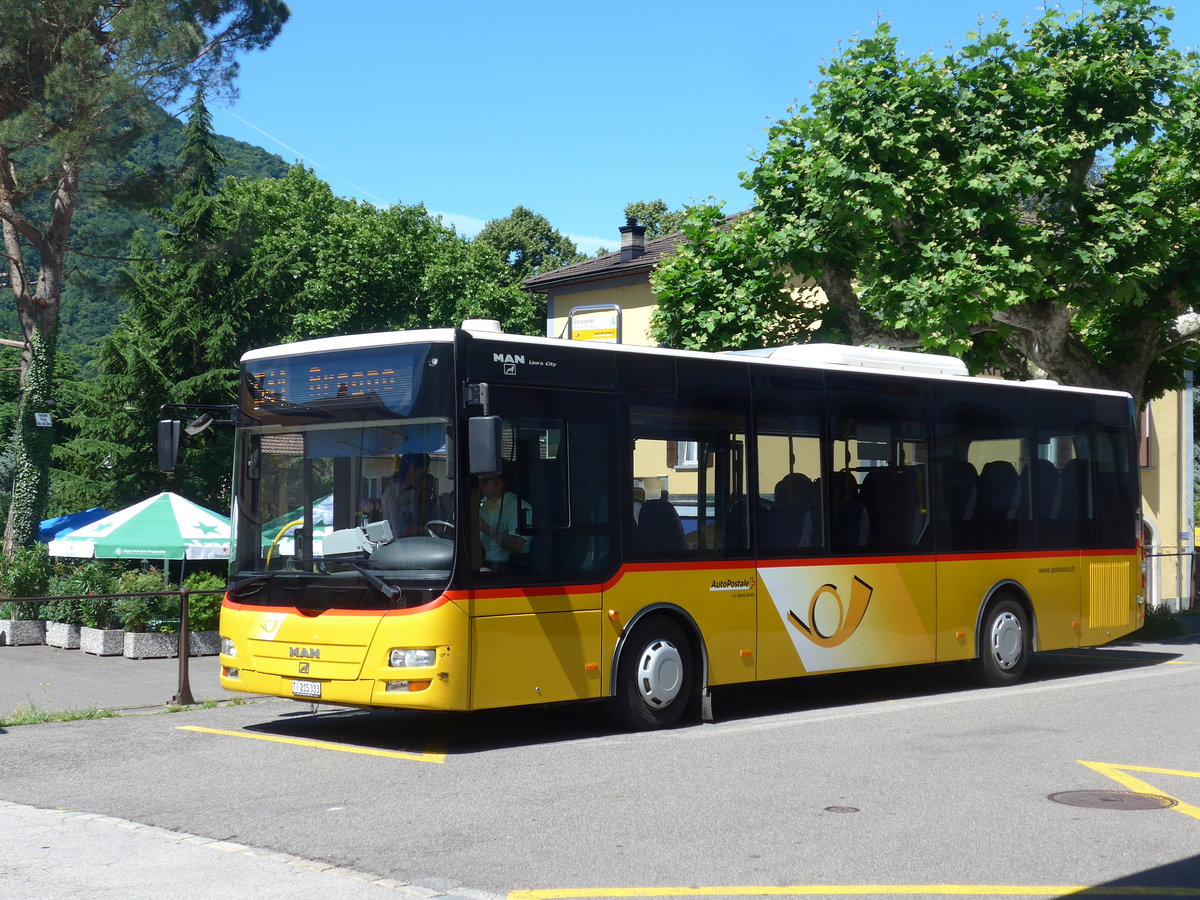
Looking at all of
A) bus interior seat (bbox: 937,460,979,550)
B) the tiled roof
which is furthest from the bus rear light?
the tiled roof

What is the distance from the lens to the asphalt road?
647 centimetres

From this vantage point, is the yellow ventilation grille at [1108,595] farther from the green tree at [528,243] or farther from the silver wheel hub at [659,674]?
the green tree at [528,243]

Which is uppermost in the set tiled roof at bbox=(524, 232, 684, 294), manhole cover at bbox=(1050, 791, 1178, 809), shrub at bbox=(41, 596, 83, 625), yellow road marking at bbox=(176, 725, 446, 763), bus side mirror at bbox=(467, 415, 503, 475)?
tiled roof at bbox=(524, 232, 684, 294)

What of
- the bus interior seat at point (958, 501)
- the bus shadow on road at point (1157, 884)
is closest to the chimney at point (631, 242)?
the bus interior seat at point (958, 501)

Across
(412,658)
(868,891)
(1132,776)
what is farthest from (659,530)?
(868,891)

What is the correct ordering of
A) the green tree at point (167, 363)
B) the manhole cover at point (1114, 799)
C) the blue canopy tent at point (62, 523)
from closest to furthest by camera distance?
the manhole cover at point (1114, 799) < the blue canopy tent at point (62, 523) < the green tree at point (167, 363)

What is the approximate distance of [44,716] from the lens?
40.3 feet

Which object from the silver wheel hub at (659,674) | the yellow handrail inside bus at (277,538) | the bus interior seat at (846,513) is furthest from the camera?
the bus interior seat at (846,513)

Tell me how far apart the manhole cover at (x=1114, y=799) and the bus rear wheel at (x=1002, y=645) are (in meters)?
6.27

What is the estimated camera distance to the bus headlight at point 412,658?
32.6ft

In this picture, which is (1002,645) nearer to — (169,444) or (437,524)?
(437,524)

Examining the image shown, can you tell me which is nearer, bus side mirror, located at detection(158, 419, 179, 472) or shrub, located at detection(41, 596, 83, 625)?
bus side mirror, located at detection(158, 419, 179, 472)

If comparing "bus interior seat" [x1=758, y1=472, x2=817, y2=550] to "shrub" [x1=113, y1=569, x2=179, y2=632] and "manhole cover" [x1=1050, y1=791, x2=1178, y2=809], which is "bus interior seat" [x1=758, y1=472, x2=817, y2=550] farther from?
"shrub" [x1=113, y1=569, x2=179, y2=632]

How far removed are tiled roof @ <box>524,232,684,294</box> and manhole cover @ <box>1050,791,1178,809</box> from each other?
98.3 ft
